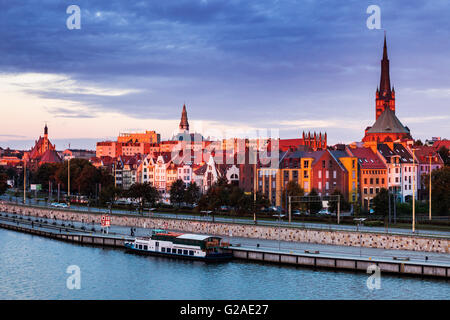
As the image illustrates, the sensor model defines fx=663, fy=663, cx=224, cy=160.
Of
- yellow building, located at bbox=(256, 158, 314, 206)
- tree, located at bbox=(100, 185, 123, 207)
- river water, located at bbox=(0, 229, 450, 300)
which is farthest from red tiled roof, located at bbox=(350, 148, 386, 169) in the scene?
river water, located at bbox=(0, 229, 450, 300)

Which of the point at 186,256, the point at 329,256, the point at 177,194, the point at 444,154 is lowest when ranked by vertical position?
the point at 186,256

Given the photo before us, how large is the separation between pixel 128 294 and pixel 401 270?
24.7 metres

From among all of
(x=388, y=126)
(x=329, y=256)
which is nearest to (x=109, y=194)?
(x=388, y=126)

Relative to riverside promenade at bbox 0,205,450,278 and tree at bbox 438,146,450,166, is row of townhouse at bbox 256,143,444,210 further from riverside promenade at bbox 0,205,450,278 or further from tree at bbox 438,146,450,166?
riverside promenade at bbox 0,205,450,278

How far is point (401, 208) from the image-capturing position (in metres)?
97.8

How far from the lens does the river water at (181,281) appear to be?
5438 centimetres

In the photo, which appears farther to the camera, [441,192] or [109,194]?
[109,194]

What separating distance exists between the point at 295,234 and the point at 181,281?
22.1 metres

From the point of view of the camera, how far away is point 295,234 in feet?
259

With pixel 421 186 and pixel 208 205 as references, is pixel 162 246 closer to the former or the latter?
pixel 208 205

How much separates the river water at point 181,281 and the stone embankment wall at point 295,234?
9.98 meters

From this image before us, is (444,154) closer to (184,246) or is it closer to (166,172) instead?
(166,172)

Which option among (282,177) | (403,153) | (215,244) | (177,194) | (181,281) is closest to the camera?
(181,281)
